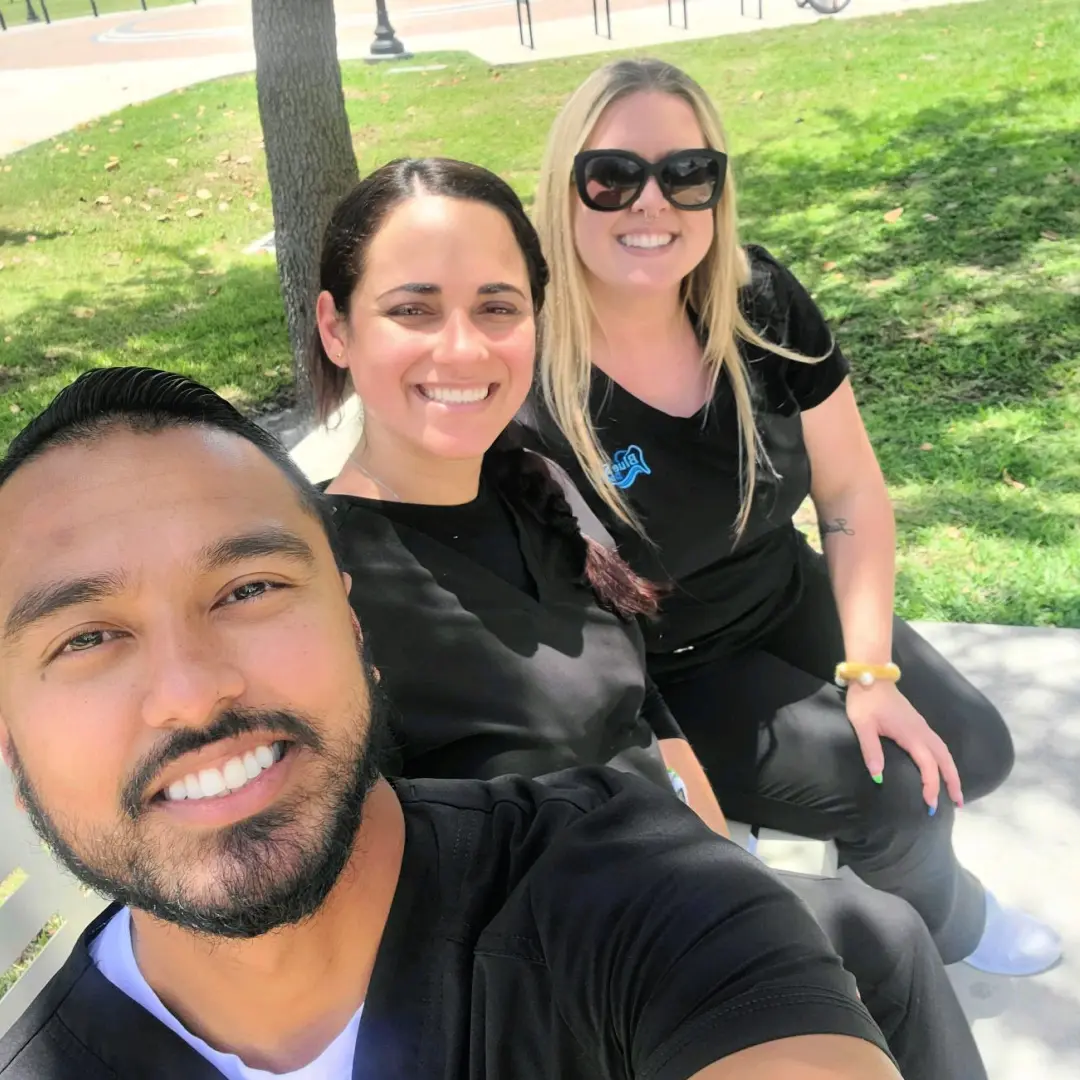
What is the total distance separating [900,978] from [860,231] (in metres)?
5.62

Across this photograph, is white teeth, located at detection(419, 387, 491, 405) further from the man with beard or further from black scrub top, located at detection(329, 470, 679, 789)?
the man with beard

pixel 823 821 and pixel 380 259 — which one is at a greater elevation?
pixel 380 259

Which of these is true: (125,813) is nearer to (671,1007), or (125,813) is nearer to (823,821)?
(671,1007)

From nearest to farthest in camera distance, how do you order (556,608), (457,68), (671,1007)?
(671,1007)
(556,608)
(457,68)

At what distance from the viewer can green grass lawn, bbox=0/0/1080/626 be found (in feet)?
13.2

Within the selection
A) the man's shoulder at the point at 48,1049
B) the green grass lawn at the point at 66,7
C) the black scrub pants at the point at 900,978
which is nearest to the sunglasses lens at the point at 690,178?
the black scrub pants at the point at 900,978

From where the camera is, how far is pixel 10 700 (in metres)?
1.20

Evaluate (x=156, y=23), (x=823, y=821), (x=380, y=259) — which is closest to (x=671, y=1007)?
(x=823, y=821)

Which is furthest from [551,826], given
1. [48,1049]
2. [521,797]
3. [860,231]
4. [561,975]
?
[860,231]

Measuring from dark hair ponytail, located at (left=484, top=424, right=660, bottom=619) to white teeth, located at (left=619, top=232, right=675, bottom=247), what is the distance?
57 centimetres

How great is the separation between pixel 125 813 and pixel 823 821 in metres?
1.49

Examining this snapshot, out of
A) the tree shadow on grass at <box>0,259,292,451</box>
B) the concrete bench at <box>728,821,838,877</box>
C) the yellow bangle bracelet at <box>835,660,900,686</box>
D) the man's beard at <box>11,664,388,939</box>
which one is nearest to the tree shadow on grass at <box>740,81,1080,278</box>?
the tree shadow on grass at <box>0,259,292,451</box>

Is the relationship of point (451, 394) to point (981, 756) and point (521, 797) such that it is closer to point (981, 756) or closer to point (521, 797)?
point (521, 797)

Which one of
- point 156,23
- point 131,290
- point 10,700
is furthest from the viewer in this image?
point 156,23
